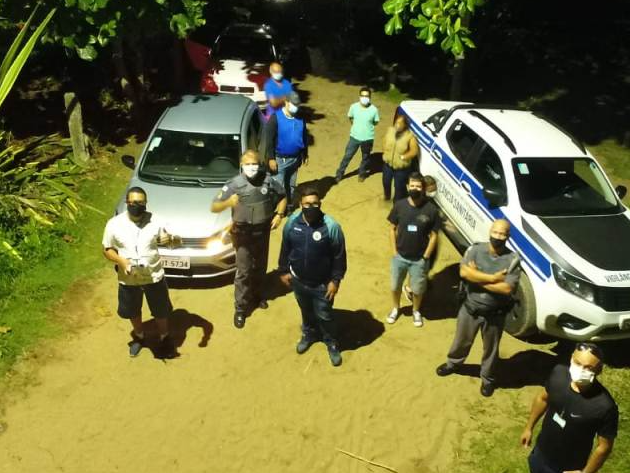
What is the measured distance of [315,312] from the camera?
6.78 meters

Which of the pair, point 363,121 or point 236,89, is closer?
point 363,121

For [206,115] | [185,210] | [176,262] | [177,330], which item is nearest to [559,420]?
[177,330]

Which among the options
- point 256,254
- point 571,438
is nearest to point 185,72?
point 256,254

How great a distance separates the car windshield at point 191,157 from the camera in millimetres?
8633

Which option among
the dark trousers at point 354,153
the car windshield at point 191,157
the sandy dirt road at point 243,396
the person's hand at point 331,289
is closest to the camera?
the sandy dirt road at point 243,396

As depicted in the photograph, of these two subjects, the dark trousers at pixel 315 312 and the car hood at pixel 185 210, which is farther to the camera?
the car hood at pixel 185 210

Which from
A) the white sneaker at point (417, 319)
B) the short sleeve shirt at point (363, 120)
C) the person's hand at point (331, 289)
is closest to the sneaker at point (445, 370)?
the white sneaker at point (417, 319)

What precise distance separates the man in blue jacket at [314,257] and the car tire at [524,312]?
2.08 meters

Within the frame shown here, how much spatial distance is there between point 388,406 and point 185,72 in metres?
10.6

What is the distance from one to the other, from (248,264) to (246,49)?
7.41 m

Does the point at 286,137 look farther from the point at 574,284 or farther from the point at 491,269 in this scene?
the point at 574,284

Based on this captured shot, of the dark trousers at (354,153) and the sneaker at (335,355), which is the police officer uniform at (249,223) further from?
the dark trousers at (354,153)

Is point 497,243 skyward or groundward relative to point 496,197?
skyward

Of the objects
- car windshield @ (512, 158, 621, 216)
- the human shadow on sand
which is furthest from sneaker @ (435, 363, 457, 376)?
the human shadow on sand
